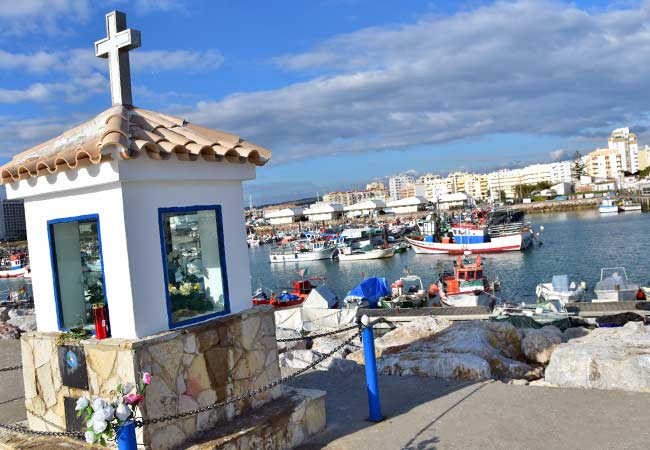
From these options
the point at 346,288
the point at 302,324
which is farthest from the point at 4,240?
the point at 302,324

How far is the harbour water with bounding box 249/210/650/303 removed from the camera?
35.8 metres

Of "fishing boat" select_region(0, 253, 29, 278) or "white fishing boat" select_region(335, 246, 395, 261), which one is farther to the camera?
"fishing boat" select_region(0, 253, 29, 278)

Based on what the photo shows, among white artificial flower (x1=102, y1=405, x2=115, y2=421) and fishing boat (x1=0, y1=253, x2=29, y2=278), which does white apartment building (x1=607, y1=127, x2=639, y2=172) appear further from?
white artificial flower (x1=102, y1=405, x2=115, y2=421)

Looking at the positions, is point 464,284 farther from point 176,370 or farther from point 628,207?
point 628,207

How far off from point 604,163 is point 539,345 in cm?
18689

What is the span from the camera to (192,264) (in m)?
5.49

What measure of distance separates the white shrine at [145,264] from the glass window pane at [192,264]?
0.01m

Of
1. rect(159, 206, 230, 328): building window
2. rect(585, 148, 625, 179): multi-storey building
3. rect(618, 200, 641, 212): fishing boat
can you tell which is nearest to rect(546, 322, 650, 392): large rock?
rect(159, 206, 230, 328): building window

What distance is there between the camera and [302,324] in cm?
1969

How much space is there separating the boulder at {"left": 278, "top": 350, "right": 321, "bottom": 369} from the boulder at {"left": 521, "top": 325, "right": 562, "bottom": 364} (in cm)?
377

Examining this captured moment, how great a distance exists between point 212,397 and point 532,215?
106365 millimetres

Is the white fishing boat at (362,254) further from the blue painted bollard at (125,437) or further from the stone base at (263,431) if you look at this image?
the blue painted bollard at (125,437)

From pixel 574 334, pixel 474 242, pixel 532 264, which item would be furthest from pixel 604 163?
pixel 574 334

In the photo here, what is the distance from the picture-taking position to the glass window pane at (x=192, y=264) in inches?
205
